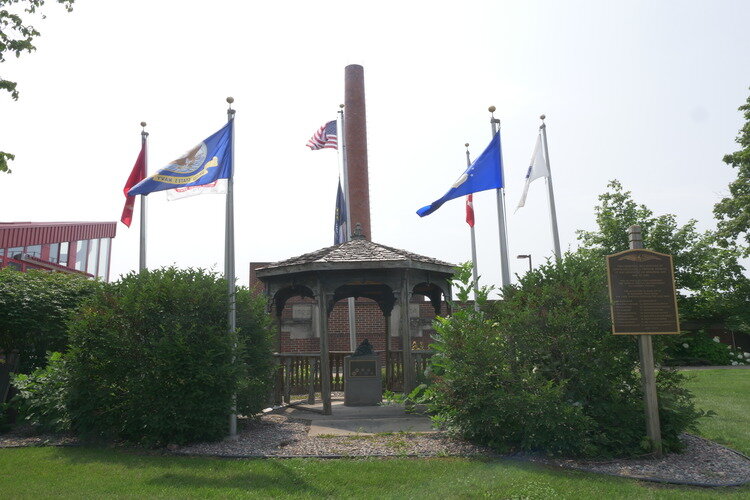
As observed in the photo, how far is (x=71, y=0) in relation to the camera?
11.9m

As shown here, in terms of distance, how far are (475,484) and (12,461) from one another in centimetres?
603

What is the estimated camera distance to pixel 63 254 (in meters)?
34.1

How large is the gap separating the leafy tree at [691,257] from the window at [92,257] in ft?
100.0

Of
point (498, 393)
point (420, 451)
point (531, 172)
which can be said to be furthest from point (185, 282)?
point (531, 172)

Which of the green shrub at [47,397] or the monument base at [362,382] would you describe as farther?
the monument base at [362,382]

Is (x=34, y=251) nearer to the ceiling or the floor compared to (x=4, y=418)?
nearer to the ceiling

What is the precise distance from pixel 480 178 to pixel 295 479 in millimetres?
7294

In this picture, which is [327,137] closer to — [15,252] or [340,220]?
[340,220]

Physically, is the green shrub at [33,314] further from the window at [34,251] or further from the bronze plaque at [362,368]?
the window at [34,251]

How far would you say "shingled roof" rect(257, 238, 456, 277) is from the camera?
11.4 metres

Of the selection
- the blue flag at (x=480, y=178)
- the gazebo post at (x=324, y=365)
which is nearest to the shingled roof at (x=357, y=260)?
the gazebo post at (x=324, y=365)

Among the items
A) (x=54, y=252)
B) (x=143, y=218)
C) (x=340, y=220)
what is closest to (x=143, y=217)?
(x=143, y=218)

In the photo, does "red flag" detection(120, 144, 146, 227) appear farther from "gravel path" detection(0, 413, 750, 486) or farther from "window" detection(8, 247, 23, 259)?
"window" detection(8, 247, 23, 259)

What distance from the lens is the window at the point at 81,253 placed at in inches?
1406
